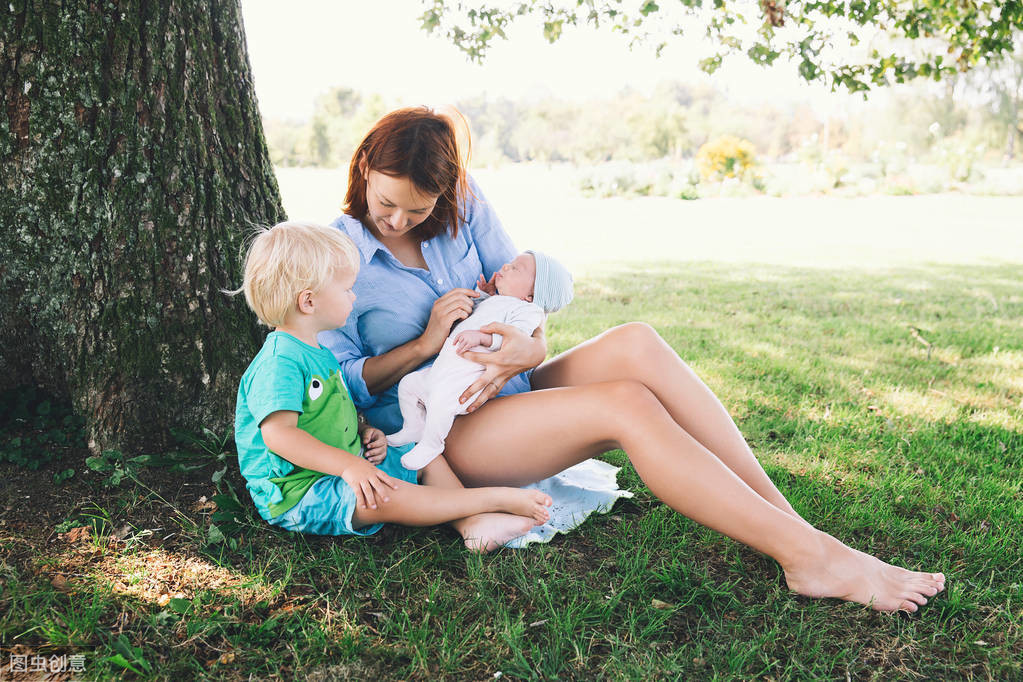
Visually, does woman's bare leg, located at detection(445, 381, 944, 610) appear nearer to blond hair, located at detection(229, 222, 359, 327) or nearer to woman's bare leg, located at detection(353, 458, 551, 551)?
woman's bare leg, located at detection(353, 458, 551, 551)

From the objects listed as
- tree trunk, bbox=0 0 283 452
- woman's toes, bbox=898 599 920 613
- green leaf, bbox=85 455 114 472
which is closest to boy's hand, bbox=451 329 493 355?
tree trunk, bbox=0 0 283 452

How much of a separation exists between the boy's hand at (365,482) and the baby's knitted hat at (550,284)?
0.80m

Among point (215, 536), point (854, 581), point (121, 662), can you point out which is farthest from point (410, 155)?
point (854, 581)

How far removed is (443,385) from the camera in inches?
85.4

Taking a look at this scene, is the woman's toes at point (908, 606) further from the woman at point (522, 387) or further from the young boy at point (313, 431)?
the young boy at point (313, 431)

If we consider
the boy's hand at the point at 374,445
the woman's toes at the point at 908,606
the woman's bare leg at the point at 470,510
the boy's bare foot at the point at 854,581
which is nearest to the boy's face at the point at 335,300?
the boy's hand at the point at 374,445

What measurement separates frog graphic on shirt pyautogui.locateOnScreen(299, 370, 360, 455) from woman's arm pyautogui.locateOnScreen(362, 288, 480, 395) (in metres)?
0.15

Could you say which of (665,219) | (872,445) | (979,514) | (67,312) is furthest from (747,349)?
(665,219)

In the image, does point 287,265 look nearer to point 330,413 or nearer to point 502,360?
point 330,413

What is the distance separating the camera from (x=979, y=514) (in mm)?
2459

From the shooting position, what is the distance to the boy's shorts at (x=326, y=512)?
80.8 inches

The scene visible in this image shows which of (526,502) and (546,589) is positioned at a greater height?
(526,502)

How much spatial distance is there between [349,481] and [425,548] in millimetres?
381

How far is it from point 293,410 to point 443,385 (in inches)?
17.5
